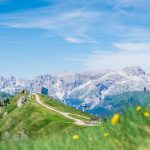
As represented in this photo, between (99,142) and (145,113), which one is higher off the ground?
(145,113)

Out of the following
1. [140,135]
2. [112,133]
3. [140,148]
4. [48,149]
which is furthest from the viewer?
[112,133]

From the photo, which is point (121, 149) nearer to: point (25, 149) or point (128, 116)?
point (128, 116)

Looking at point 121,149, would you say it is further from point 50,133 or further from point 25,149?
point 50,133

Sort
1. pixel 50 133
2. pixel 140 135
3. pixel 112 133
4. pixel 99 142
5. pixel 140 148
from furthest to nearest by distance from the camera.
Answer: pixel 50 133
pixel 112 133
pixel 99 142
pixel 140 135
pixel 140 148

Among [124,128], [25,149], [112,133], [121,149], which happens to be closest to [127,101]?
[112,133]

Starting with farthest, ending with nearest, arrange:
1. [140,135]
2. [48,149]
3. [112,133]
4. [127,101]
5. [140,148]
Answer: [127,101] → [112,133] → [48,149] → [140,135] → [140,148]

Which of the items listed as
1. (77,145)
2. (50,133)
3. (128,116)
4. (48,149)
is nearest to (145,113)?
(128,116)

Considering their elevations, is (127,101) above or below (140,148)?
above

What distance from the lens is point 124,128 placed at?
6.21 m

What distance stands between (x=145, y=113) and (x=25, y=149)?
2.06 meters

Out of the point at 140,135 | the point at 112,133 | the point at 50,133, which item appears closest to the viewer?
the point at 140,135

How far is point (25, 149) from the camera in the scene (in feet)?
20.0

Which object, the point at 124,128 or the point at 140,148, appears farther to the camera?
the point at 124,128

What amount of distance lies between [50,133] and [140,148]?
4.17 metres
